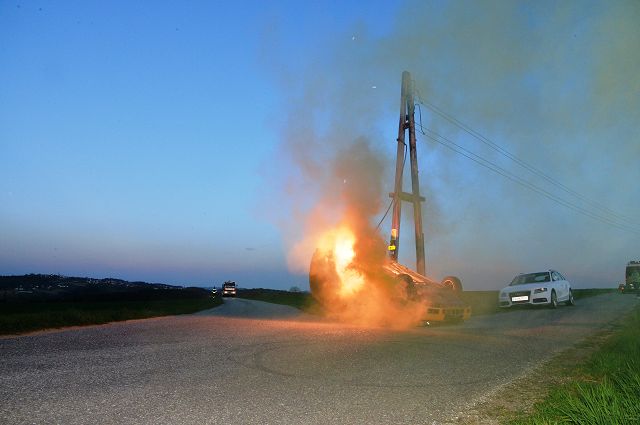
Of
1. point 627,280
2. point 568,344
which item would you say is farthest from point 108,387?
point 627,280

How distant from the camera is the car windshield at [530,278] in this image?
19.5m

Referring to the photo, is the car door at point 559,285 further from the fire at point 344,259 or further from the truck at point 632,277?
the truck at point 632,277

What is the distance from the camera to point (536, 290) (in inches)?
739

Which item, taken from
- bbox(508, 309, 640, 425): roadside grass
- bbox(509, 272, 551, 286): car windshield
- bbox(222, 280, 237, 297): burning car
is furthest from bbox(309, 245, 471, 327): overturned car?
bbox(222, 280, 237, 297): burning car

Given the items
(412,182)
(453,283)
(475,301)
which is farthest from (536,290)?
(475,301)

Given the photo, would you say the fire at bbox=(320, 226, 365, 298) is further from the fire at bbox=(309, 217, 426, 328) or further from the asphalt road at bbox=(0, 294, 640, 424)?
the asphalt road at bbox=(0, 294, 640, 424)

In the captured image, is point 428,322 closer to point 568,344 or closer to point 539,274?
point 568,344

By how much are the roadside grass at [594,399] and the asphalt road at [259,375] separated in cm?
79

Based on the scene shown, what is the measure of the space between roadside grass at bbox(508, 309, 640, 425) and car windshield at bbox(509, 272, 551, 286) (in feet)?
45.5

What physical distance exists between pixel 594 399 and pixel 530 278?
1689cm

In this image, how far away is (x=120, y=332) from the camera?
12016 millimetres

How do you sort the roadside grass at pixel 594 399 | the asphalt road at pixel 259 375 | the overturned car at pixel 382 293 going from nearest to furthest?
the roadside grass at pixel 594 399 → the asphalt road at pixel 259 375 → the overturned car at pixel 382 293

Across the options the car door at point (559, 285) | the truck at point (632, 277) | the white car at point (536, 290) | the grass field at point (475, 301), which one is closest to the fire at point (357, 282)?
the grass field at point (475, 301)

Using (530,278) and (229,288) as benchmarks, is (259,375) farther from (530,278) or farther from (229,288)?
(229,288)
